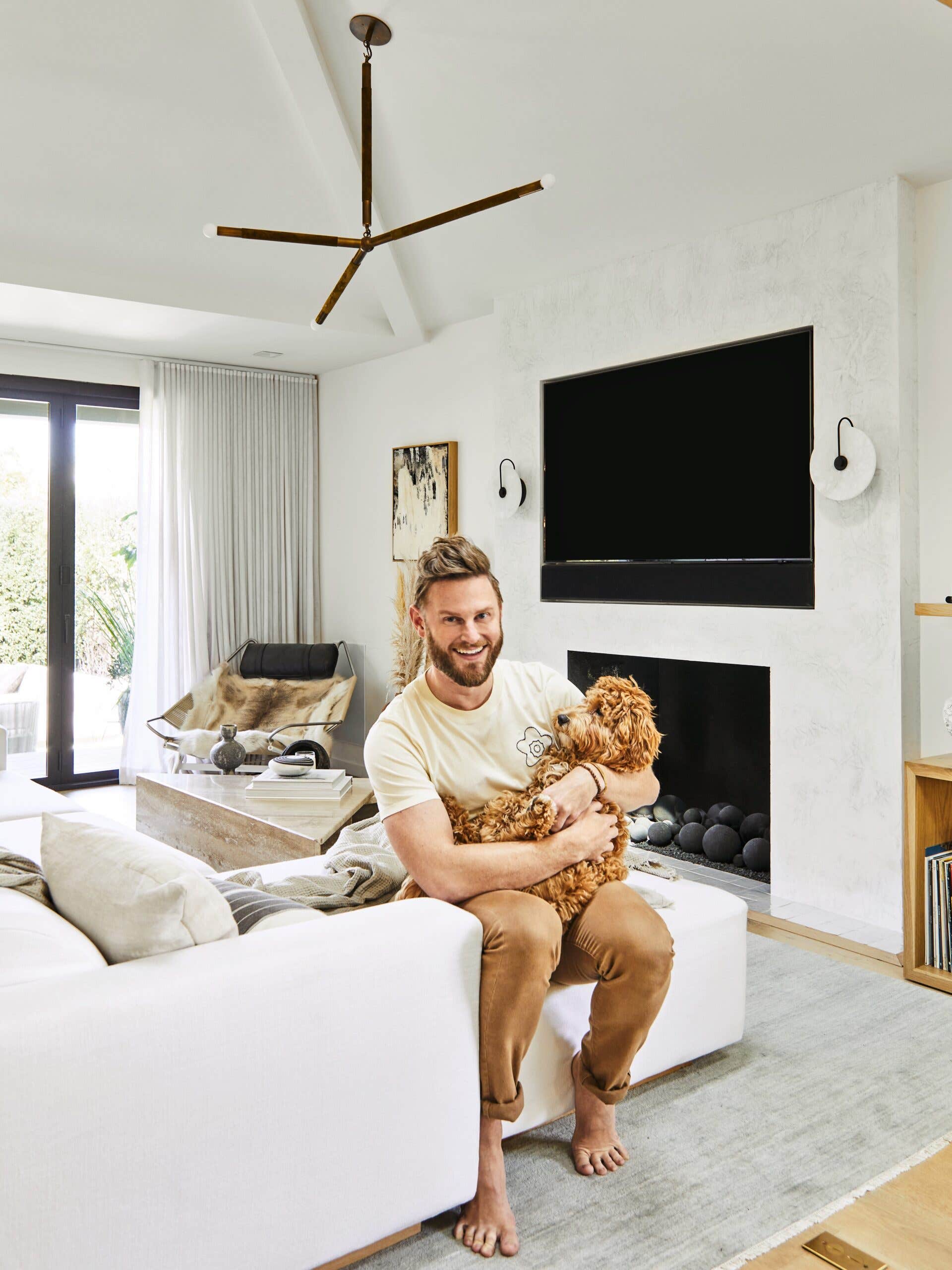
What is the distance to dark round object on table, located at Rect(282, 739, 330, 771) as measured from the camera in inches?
158

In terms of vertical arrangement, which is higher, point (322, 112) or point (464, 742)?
point (322, 112)

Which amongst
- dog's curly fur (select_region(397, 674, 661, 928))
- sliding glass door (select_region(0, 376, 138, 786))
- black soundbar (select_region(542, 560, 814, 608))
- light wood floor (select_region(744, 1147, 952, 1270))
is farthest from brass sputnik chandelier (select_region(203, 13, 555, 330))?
sliding glass door (select_region(0, 376, 138, 786))

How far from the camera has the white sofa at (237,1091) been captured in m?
1.27

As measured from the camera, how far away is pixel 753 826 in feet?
12.9

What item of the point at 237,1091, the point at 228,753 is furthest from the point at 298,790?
the point at 237,1091

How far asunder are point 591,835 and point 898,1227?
0.84 m

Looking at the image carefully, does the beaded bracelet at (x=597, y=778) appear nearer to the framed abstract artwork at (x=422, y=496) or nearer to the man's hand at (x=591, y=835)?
the man's hand at (x=591, y=835)

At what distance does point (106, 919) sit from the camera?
153 centimetres

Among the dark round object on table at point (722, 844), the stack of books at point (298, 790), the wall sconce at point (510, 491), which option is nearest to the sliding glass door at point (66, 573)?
the wall sconce at point (510, 491)

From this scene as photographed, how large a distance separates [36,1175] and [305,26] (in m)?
3.48

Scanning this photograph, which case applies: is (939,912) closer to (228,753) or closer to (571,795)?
(571,795)

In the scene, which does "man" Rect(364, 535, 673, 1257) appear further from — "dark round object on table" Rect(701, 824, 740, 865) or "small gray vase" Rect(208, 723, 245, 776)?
"small gray vase" Rect(208, 723, 245, 776)

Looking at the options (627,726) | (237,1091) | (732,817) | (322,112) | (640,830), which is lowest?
(640,830)

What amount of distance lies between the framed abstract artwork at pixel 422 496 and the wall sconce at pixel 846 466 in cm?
223
